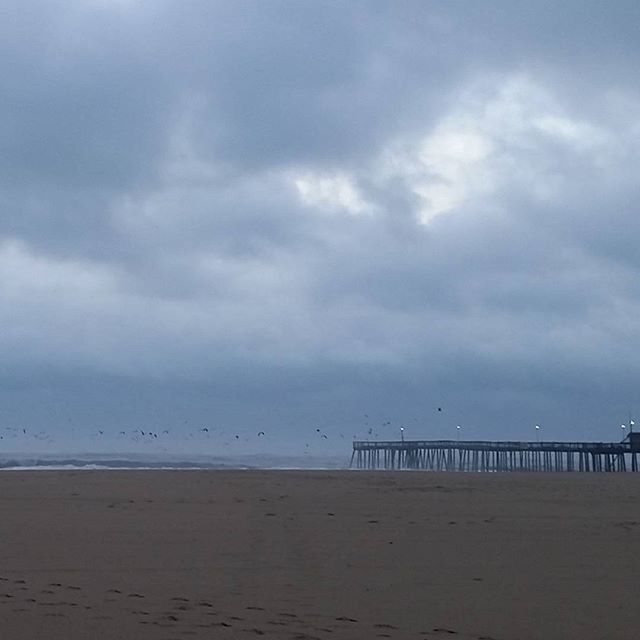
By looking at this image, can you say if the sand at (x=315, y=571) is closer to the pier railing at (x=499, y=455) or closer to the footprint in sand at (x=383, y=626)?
the footprint in sand at (x=383, y=626)

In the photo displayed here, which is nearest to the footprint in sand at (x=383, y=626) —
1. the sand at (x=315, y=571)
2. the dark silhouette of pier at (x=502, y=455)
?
the sand at (x=315, y=571)

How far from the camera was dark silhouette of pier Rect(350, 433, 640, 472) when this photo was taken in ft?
222

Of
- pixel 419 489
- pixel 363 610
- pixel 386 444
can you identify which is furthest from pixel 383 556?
pixel 386 444

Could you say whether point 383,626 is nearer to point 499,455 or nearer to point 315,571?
point 315,571

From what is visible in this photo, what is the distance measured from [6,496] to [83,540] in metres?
9.48

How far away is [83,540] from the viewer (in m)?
13.4

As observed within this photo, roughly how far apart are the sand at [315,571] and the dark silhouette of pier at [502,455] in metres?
50.2

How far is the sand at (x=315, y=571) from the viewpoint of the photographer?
8.43 metres

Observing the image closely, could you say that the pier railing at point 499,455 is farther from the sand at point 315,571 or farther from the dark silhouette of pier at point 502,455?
the sand at point 315,571

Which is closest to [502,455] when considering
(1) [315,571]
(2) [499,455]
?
(2) [499,455]

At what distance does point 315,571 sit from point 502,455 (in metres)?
68.2

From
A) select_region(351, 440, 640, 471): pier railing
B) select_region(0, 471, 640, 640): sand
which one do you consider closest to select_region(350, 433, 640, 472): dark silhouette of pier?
select_region(351, 440, 640, 471): pier railing

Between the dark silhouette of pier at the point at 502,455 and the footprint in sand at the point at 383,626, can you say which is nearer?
the footprint in sand at the point at 383,626

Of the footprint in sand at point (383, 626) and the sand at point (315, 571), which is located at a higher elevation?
the sand at point (315, 571)
